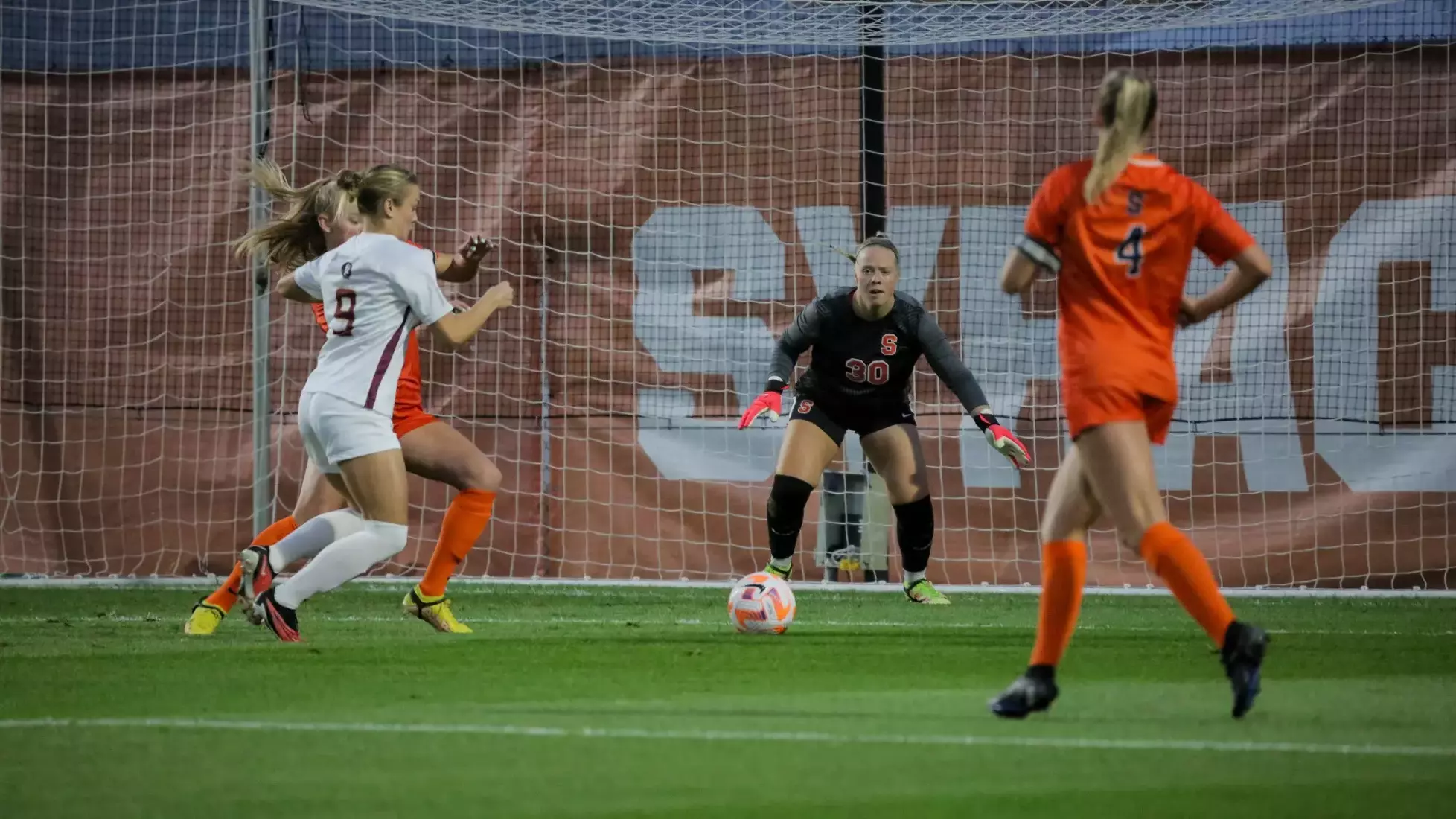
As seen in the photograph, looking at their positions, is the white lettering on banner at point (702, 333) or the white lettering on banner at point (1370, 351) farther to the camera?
the white lettering on banner at point (702, 333)

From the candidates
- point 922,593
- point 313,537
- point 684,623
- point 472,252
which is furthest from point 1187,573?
point 922,593

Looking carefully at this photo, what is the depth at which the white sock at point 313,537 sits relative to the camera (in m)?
7.12

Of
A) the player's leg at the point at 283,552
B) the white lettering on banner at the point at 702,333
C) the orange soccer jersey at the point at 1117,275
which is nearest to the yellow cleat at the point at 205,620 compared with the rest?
the player's leg at the point at 283,552

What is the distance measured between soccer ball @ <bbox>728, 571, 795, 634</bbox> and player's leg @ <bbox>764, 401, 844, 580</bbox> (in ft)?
4.07

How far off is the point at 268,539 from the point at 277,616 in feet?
2.94

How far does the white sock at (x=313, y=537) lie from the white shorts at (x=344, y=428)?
15.5 inches

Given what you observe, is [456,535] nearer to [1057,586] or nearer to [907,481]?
[907,481]

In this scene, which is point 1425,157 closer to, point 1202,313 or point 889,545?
point 889,545

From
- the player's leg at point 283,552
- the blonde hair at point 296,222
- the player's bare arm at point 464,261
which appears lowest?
the player's leg at point 283,552

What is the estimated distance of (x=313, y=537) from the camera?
23.6 ft

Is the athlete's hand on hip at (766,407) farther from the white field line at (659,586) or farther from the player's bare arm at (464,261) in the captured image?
the white field line at (659,586)

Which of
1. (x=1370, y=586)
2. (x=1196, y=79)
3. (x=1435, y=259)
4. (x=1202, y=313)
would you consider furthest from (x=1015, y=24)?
(x=1202, y=313)

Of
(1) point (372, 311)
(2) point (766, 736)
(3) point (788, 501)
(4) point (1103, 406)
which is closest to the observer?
(2) point (766, 736)

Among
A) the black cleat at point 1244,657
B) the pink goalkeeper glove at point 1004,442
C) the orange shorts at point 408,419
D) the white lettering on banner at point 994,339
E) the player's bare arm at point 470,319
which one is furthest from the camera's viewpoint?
the white lettering on banner at point 994,339
